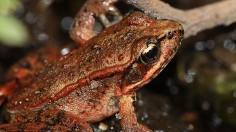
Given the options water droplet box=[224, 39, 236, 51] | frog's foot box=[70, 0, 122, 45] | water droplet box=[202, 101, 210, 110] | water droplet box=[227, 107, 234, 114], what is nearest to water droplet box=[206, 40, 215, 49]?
water droplet box=[224, 39, 236, 51]

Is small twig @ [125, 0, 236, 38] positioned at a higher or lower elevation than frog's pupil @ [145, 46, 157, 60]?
higher

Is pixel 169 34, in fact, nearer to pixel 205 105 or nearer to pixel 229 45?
pixel 205 105

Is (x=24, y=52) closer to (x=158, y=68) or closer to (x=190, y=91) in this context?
(x=190, y=91)

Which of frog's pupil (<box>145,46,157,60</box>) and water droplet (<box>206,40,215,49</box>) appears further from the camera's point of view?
water droplet (<box>206,40,215,49</box>)

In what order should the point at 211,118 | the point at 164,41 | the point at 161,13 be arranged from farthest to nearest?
the point at 211,118 < the point at 161,13 < the point at 164,41

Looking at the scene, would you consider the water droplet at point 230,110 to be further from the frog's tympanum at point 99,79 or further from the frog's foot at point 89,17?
the frog's foot at point 89,17

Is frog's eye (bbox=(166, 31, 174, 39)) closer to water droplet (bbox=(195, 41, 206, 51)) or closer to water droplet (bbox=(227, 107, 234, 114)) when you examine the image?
water droplet (bbox=(227, 107, 234, 114))

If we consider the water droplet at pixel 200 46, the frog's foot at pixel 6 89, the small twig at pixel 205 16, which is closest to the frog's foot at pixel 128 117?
the small twig at pixel 205 16

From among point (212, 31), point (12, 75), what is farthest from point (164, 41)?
point (212, 31)
